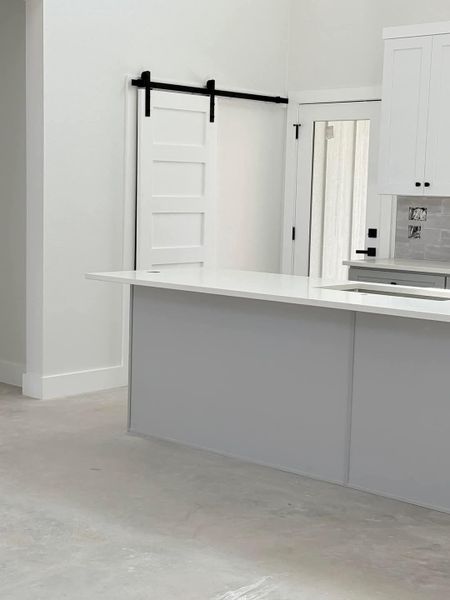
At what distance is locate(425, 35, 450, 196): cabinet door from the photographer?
6.67 metres

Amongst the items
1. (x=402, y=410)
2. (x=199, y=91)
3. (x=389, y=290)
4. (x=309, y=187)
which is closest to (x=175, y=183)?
(x=199, y=91)

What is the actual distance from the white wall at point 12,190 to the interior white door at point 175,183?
825 millimetres

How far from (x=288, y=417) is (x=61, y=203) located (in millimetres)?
2414

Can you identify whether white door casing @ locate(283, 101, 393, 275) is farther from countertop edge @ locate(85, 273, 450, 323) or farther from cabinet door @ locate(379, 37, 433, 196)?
countertop edge @ locate(85, 273, 450, 323)

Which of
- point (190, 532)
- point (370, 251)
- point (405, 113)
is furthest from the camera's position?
point (370, 251)

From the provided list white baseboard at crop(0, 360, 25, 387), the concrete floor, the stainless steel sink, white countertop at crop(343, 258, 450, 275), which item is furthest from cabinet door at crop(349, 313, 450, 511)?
white baseboard at crop(0, 360, 25, 387)

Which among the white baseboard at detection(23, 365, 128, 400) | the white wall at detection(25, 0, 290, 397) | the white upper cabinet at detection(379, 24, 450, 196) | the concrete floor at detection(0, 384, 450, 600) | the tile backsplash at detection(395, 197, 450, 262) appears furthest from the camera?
the tile backsplash at detection(395, 197, 450, 262)

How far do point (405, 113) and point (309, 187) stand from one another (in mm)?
1334

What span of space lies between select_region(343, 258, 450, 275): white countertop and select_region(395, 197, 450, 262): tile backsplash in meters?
0.16

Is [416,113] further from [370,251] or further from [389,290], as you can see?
[389,290]

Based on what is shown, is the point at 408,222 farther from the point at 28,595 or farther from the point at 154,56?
the point at 28,595

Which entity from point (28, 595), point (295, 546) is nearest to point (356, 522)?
point (295, 546)

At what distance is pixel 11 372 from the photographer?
22.7 feet

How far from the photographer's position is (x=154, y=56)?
694 centimetres
